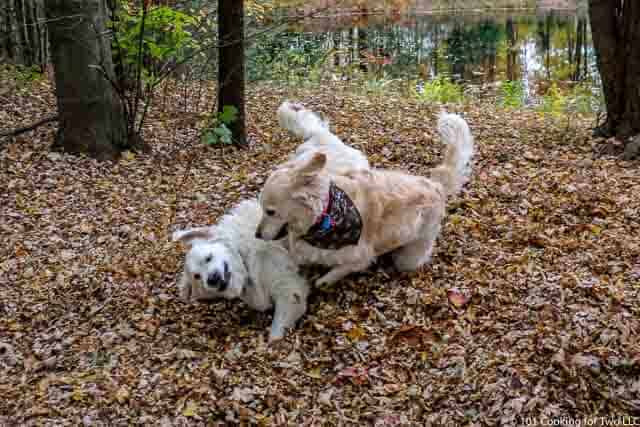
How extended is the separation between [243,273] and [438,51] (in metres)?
17.4

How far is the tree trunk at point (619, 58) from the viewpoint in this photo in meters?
6.88

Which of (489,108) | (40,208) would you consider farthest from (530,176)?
(40,208)

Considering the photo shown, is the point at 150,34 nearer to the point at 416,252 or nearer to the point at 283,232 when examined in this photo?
the point at 283,232

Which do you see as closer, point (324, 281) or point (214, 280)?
point (214, 280)

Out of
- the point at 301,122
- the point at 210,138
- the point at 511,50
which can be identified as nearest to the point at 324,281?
the point at 301,122

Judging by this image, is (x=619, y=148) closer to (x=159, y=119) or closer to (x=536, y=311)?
(x=536, y=311)

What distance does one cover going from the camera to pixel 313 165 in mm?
3988

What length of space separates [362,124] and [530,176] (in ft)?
9.69

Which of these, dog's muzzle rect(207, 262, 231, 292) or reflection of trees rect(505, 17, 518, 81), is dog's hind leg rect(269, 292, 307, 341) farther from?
reflection of trees rect(505, 17, 518, 81)

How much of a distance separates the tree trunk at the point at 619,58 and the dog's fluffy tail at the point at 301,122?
149 inches

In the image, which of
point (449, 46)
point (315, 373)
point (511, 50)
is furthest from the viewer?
point (449, 46)

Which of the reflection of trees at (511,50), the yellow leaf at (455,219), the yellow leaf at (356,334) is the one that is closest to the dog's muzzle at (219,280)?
the yellow leaf at (356,334)

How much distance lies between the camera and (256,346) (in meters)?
4.24

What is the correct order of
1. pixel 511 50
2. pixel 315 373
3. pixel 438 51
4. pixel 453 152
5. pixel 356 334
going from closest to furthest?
pixel 315 373 → pixel 356 334 → pixel 453 152 → pixel 438 51 → pixel 511 50
